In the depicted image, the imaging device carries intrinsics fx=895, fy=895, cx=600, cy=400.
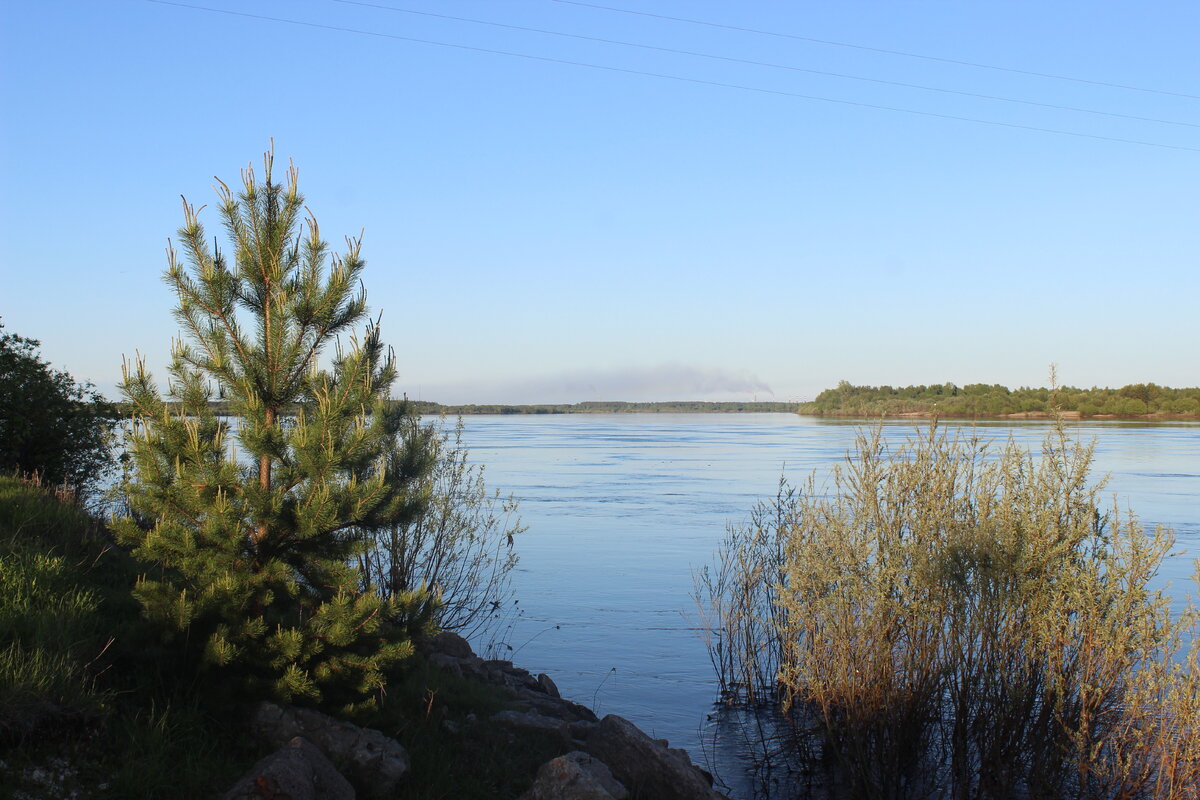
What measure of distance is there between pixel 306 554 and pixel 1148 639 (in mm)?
6081

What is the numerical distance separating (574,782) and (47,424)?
509 inches

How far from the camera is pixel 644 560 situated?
62.9ft

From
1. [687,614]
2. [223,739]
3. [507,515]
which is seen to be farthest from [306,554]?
[507,515]

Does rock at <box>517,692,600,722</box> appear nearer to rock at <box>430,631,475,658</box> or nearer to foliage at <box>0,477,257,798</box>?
rock at <box>430,631,475,658</box>

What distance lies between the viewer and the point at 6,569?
22.5 feet

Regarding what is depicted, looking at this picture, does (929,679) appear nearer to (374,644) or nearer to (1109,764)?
(1109,764)

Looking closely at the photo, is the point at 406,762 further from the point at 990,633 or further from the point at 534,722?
the point at 990,633

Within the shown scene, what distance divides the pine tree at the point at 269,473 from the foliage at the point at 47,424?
8162 millimetres

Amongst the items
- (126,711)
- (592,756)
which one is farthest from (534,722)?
(126,711)

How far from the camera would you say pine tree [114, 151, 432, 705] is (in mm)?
6195

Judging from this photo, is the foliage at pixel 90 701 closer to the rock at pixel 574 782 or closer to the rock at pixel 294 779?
the rock at pixel 294 779

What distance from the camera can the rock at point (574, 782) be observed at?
5934 mm

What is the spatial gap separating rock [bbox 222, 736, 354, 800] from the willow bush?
13.4 feet

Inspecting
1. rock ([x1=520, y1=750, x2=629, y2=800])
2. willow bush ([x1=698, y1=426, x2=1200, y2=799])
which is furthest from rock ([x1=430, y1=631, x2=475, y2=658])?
willow bush ([x1=698, y1=426, x2=1200, y2=799])
